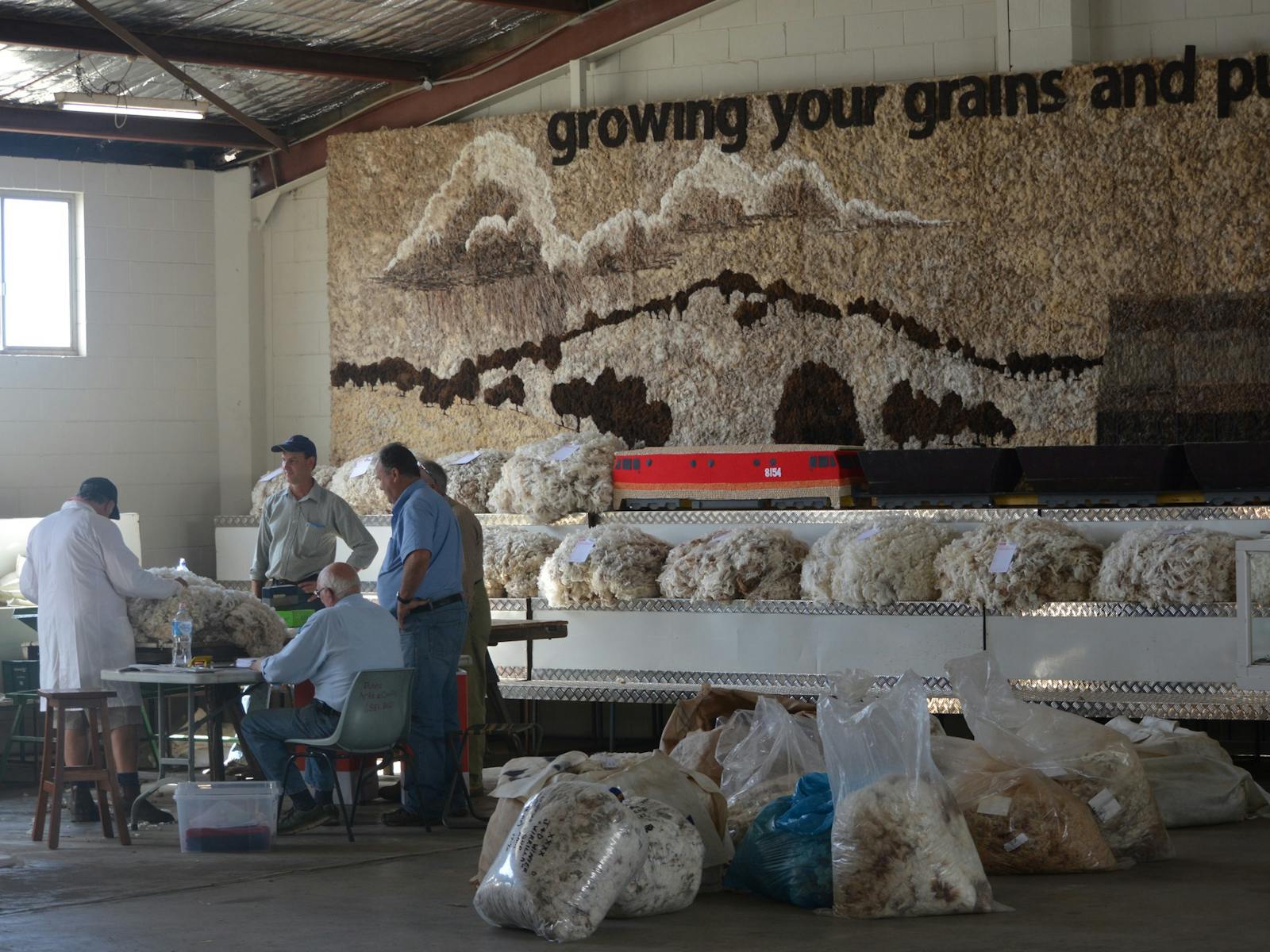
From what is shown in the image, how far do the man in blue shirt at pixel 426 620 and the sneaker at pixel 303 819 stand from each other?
10.8 inches

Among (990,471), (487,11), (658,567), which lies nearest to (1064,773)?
(990,471)

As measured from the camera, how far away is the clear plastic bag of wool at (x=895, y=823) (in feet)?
18.3

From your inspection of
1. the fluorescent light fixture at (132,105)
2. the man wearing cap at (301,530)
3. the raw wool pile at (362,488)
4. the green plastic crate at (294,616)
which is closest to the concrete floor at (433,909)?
the green plastic crate at (294,616)

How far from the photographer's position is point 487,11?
438 inches

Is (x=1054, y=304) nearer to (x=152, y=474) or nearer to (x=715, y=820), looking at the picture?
(x=715, y=820)

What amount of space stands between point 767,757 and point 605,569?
117 inches

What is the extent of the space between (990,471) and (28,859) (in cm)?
508

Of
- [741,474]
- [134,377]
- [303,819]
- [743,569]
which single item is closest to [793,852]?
[303,819]

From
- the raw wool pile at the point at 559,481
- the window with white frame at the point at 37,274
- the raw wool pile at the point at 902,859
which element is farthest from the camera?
the window with white frame at the point at 37,274

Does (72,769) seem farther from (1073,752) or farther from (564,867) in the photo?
(1073,752)

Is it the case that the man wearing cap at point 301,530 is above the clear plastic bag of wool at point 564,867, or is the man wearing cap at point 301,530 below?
above

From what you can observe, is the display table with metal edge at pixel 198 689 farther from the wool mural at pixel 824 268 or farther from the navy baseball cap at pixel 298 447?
the wool mural at pixel 824 268

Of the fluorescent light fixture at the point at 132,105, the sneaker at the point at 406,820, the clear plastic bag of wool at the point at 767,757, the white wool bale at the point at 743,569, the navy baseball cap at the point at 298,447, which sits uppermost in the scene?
the fluorescent light fixture at the point at 132,105

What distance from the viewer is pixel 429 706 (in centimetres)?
775
